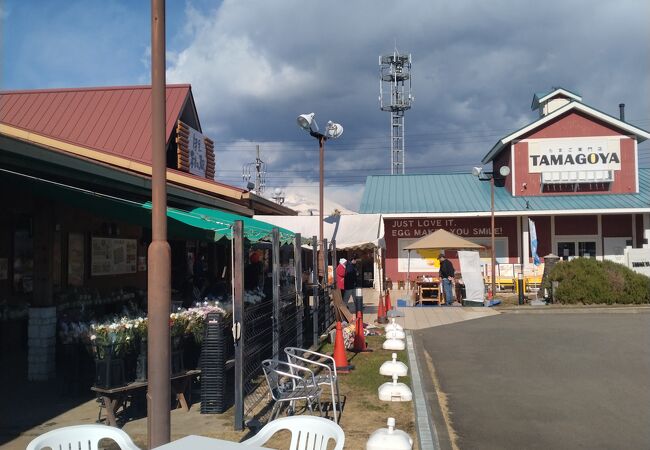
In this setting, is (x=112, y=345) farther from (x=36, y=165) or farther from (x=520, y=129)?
(x=520, y=129)

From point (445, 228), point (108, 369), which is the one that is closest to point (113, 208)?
point (108, 369)

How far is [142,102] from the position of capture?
54.6 feet

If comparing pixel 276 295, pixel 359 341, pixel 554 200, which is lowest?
pixel 359 341

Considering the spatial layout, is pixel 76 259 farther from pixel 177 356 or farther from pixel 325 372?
pixel 325 372

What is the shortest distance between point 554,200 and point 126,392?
2404 centimetres

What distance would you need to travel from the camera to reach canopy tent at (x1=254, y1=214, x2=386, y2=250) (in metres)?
20.1

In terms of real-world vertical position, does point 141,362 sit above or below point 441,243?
below

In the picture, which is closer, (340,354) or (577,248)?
(340,354)

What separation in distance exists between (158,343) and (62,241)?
7.00m

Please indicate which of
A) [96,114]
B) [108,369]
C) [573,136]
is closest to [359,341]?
[108,369]

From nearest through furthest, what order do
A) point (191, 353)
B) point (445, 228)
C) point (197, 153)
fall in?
point (191, 353) < point (197, 153) < point (445, 228)

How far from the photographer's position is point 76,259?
11.0 metres

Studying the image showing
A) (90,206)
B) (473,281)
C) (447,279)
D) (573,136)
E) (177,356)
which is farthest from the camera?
(573,136)

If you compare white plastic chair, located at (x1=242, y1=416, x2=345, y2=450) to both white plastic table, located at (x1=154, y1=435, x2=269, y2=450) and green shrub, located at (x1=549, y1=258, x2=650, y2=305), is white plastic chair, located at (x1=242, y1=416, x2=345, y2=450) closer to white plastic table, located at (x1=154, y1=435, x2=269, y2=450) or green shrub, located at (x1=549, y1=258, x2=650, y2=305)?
white plastic table, located at (x1=154, y1=435, x2=269, y2=450)
